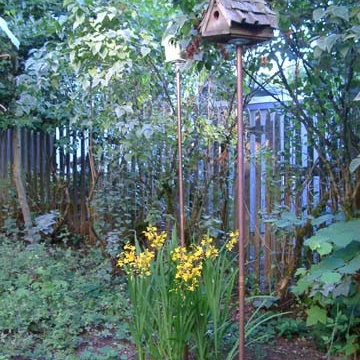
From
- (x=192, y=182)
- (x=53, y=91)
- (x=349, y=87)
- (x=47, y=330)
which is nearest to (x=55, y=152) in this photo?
(x=53, y=91)

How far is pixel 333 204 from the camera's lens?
4.79 m

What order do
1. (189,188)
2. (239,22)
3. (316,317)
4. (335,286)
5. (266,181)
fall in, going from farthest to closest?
(189,188) → (266,181) → (316,317) → (335,286) → (239,22)

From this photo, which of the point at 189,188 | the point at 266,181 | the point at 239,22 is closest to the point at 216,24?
the point at 239,22

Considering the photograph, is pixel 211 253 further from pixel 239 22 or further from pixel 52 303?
pixel 52 303

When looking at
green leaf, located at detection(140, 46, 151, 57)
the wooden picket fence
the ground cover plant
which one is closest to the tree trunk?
the ground cover plant

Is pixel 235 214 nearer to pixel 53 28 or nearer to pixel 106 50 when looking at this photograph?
pixel 106 50

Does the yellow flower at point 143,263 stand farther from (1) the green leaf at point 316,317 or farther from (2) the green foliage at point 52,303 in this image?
(1) the green leaf at point 316,317

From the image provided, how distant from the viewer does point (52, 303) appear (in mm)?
4848

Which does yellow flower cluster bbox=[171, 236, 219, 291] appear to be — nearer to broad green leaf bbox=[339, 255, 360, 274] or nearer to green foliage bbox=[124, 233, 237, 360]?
green foliage bbox=[124, 233, 237, 360]

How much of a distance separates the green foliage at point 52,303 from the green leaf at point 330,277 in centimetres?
164

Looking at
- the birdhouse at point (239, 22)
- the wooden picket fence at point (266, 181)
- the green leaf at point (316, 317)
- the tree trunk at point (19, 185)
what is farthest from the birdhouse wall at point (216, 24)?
the tree trunk at point (19, 185)

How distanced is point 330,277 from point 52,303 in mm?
2600

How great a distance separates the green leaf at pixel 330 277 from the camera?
3.14m

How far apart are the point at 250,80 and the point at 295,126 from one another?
0.67 m
